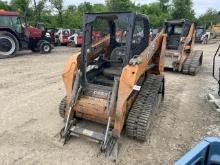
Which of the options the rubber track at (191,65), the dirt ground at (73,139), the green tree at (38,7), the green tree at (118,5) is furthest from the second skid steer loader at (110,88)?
the green tree at (118,5)

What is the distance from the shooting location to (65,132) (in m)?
4.12

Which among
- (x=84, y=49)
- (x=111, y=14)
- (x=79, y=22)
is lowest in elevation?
(x=79, y=22)

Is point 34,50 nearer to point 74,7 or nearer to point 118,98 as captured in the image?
point 118,98

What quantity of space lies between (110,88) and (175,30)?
7679mm

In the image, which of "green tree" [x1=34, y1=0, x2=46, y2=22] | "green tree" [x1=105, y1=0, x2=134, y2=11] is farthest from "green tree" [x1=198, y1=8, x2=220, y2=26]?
"green tree" [x1=34, y1=0, x2=46, y2=22]

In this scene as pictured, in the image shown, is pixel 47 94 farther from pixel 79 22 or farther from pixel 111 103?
pixel 79 22

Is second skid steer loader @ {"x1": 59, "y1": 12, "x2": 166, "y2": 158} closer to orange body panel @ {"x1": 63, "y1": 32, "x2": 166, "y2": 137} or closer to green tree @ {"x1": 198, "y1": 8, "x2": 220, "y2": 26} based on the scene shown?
orange body panel @ {"x1": 63, "y1": 32, "x2": 166, "y2": 137}

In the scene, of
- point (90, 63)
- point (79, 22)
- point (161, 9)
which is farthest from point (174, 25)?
point (161, 9)

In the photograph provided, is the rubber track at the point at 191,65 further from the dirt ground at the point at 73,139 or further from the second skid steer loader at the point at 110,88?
the second skid steer loader at the point at 110,88

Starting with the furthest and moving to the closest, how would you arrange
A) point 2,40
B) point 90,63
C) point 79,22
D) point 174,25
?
1. point 79,22
2. point 2,40
3. point 174,25
4. point 90,63

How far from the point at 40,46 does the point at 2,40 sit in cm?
243

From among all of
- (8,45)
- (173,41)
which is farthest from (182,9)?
(8,45)

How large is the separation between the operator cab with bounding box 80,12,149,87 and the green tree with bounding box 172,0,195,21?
113 ft

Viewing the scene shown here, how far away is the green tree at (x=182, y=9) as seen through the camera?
3756 centimetres
